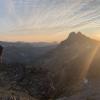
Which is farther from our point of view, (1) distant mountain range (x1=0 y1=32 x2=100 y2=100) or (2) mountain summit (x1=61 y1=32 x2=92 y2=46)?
(2) mountain summit (x1=61 y1=32 x2=92 y2=46)

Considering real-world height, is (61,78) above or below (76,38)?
below

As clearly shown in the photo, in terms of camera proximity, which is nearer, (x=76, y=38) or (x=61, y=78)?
(x=61, y=78)

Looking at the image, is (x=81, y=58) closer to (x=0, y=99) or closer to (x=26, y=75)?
(x=26, y=75)

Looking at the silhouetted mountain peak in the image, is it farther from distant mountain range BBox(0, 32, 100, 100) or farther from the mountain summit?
distant mountain range BBox(0, 32, 100, 100)

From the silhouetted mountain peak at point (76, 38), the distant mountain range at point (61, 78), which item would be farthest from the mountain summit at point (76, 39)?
the distant mountain range at point (61, 78)

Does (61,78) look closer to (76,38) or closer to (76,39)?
(76,39)

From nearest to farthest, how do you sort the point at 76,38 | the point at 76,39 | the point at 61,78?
the point at 61,78, the point at 76,39, the point at 76,38

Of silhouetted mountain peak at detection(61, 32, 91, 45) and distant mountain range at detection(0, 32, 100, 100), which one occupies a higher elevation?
silhouetted mountain peak at detection(61, 32, 91, 45)

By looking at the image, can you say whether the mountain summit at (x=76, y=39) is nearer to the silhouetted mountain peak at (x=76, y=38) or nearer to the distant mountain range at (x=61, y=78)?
the silhouetted mountain peak at (x=76, y=38)

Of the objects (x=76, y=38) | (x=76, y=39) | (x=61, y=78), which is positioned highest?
(x=76, y=38)

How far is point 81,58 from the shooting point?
3984 inches

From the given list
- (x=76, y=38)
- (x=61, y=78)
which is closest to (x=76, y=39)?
(x=76, y=38)

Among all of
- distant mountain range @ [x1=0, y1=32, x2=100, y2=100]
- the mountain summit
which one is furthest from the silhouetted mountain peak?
distant mountain range @ [x1=0, y1=32, x2=100, y2=100]

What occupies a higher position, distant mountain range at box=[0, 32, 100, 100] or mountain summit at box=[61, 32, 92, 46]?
mountain summit at box=[61, 32, 92, 46]
